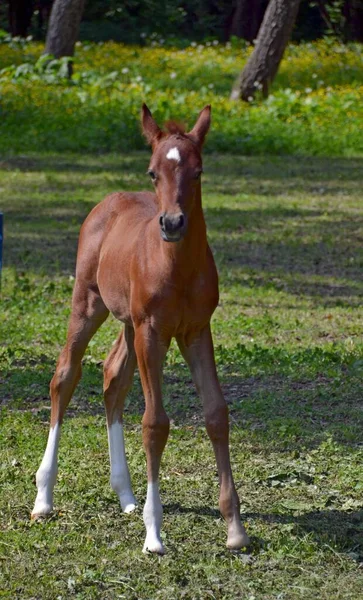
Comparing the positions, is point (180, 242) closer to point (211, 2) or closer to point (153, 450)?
point (153, 450)

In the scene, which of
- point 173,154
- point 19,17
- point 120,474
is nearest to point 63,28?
point 19,17

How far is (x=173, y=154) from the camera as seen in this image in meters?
4.85

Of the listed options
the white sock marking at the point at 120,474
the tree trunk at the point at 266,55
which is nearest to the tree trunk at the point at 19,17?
the tree trunk at the point at 266,55

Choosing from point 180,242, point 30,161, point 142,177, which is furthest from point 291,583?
point 30,161

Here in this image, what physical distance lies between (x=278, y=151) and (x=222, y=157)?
1014 millimetres

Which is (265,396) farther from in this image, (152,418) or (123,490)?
(152,418)

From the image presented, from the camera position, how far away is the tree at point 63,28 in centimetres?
2223

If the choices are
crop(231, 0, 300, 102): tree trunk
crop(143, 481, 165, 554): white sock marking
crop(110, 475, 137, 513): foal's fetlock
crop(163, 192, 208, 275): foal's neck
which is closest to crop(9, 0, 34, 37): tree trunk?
crop(231, 0, 300, 102): tree trunk

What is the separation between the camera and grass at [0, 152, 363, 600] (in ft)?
16.1

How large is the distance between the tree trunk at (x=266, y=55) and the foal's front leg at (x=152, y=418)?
16497 millimetres

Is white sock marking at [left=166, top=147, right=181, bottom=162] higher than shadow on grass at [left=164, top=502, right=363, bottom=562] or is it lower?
higher

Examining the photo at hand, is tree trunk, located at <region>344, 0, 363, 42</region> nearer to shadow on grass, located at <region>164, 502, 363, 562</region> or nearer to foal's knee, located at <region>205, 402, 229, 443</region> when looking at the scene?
shadow on grass, located at <region>164, 502, 363, 562</region>

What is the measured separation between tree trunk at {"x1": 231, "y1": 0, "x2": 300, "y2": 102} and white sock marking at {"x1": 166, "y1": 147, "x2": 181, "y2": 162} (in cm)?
1660

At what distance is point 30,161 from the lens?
18234 mm
